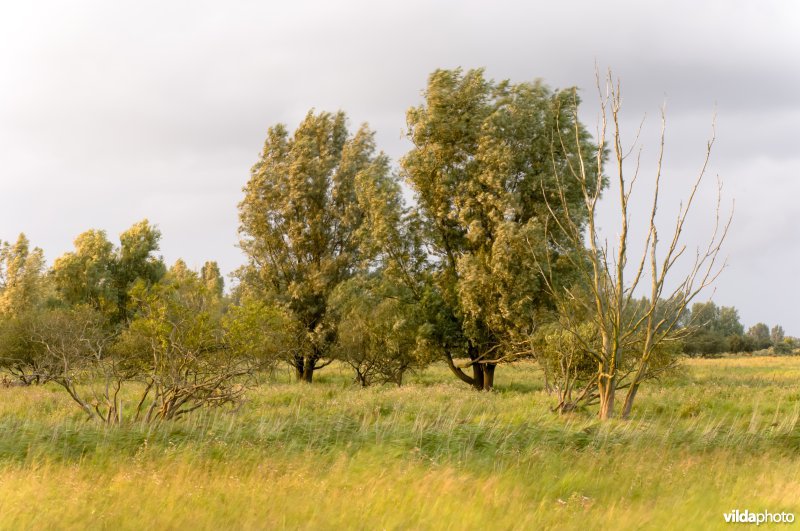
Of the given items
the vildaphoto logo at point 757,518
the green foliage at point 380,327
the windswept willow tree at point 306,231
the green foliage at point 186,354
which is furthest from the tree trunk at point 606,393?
the windswept willow tree at point 306,231

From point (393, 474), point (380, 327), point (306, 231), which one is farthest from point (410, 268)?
point (393, 474)

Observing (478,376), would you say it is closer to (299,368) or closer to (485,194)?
(485,194)

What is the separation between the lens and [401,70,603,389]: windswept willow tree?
2511 centimetres

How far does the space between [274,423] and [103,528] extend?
5.07 meters

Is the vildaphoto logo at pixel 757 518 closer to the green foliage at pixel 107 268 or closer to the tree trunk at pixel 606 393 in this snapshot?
the tree trunk at pixel 606 393

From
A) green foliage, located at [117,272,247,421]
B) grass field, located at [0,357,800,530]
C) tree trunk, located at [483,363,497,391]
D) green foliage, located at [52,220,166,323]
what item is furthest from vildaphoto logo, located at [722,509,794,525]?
green foliage, located at [52,220,166,323]

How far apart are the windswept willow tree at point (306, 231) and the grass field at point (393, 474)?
2286 centimetres

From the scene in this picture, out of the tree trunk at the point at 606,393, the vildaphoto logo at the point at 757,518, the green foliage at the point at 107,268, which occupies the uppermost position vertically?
the green foliage at the point at 107,268

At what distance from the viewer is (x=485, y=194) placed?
25.9m

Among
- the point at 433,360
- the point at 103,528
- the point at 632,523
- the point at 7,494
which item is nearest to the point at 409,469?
the point at 632,523

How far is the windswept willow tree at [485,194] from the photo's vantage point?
25109mm

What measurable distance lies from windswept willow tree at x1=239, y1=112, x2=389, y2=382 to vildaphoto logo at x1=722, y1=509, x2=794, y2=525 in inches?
1084

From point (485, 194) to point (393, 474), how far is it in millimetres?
19211

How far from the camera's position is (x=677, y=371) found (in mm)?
28875
